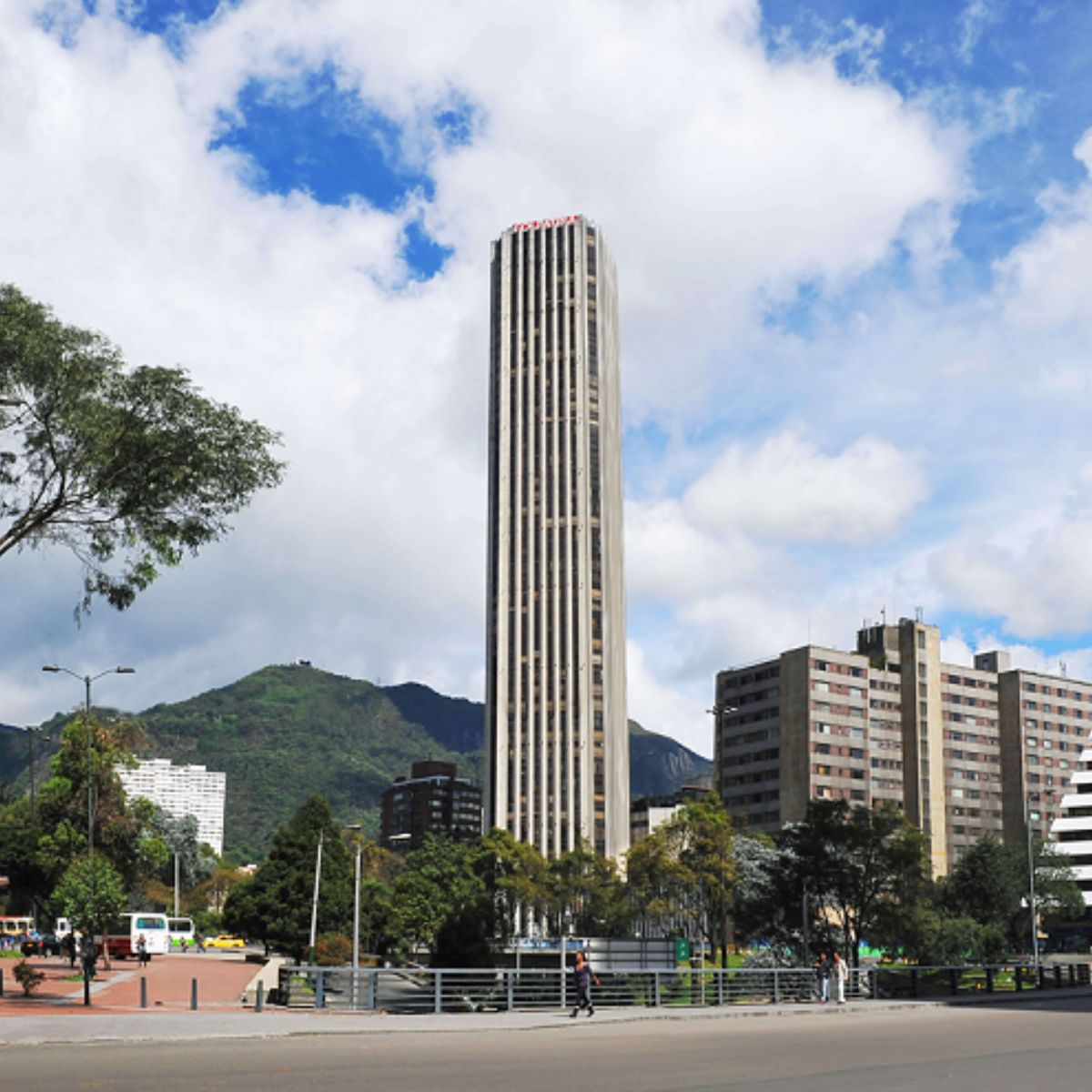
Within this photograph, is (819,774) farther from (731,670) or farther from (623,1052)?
(623,1052)

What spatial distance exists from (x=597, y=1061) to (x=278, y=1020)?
10797mm

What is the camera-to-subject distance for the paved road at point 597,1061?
18281 mm

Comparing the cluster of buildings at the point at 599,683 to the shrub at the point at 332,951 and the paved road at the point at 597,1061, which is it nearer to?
the shrub at the point at 332,951

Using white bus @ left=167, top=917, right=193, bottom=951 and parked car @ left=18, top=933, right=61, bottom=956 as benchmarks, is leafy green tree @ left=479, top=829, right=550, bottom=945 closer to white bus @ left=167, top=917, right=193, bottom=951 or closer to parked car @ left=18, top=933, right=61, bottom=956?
white bus @ left=167, top=917, right=193, bottom=951

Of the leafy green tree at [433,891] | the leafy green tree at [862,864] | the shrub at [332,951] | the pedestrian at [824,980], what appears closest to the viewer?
the pedestrian at [824,980]

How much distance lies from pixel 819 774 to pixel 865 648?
953 inches

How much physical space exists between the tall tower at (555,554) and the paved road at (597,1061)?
134094 millimetres

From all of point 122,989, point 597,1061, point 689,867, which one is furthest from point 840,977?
point 689,867

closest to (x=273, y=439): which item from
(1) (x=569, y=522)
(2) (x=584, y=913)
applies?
(2) (x=584, y=913)

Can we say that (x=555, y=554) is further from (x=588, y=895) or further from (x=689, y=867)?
(x=689, y=867)

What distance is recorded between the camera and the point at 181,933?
352 feet

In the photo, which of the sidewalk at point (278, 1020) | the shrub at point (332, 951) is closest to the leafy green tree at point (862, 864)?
the sidewalk at point (278, 1020)

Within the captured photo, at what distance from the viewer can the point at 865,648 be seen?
179125mm

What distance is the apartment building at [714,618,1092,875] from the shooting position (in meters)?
164
